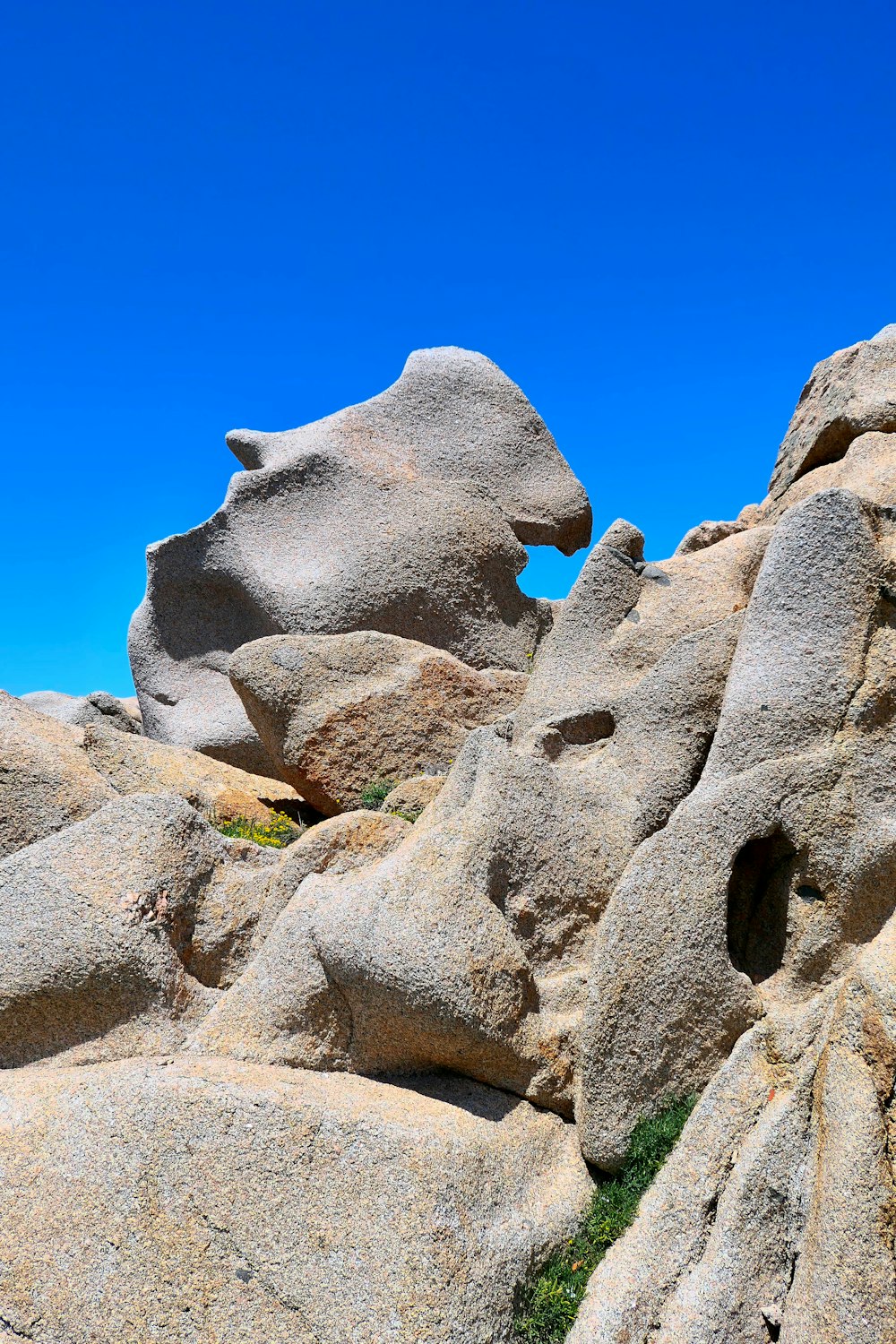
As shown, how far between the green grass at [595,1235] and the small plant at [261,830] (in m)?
5.80

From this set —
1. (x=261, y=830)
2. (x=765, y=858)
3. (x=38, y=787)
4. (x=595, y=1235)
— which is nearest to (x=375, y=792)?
(x=261, y=830)

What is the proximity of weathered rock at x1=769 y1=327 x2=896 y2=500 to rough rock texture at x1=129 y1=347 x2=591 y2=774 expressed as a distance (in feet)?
13.2

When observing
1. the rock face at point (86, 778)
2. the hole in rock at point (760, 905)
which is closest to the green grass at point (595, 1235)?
the hole in rock at point (760, 905)

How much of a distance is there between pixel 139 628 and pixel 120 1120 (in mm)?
10976

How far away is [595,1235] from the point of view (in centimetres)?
756

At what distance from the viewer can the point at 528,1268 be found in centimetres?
738

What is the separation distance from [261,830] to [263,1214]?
234 inches

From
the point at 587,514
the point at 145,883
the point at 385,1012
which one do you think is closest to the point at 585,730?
the point at 385,1012

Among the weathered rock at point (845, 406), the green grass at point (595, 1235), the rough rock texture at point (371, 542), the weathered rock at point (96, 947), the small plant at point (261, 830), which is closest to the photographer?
the green grass at point (595, 1235)

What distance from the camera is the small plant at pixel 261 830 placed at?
1266 centimetres

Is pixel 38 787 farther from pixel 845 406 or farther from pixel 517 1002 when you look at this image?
pixel 845 406

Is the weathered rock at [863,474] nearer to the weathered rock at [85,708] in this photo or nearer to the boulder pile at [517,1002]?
the boulder pile at [517,1002]

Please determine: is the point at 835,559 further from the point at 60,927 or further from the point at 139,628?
the point at 139,628

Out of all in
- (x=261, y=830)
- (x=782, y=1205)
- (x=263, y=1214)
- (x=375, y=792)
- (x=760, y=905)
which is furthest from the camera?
(x=375, y=792)
